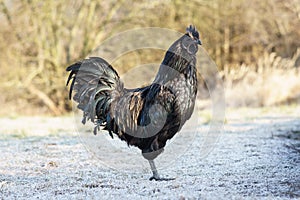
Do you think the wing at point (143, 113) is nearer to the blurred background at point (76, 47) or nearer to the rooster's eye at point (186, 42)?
the rooster's eye at point (186, 42)

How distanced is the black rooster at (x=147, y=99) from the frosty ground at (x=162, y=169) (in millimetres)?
516

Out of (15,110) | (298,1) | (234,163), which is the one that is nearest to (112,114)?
(234,163)

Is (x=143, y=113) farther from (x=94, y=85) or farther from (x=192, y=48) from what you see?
(x=192, y=48)

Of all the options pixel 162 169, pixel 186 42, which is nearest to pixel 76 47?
pixel 162 169

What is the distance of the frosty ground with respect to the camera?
13.9 feet

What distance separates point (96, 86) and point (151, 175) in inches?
47.8

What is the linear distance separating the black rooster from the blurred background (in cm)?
1012

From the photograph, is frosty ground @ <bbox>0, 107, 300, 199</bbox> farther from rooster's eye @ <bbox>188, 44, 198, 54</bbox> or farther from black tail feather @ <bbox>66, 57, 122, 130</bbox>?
rooster's eye @ <bbox>188, 44, 198, 54</bbox>

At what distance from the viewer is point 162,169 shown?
5531 mm

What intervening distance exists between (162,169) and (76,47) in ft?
39.4

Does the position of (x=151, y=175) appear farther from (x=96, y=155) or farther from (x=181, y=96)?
(x=96, y=155)

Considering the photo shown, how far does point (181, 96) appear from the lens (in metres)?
4.63

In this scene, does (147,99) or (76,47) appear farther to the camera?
(76,47)

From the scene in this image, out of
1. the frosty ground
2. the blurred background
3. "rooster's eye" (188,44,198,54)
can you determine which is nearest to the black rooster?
"rooster's eye" (188,44,198,54)
